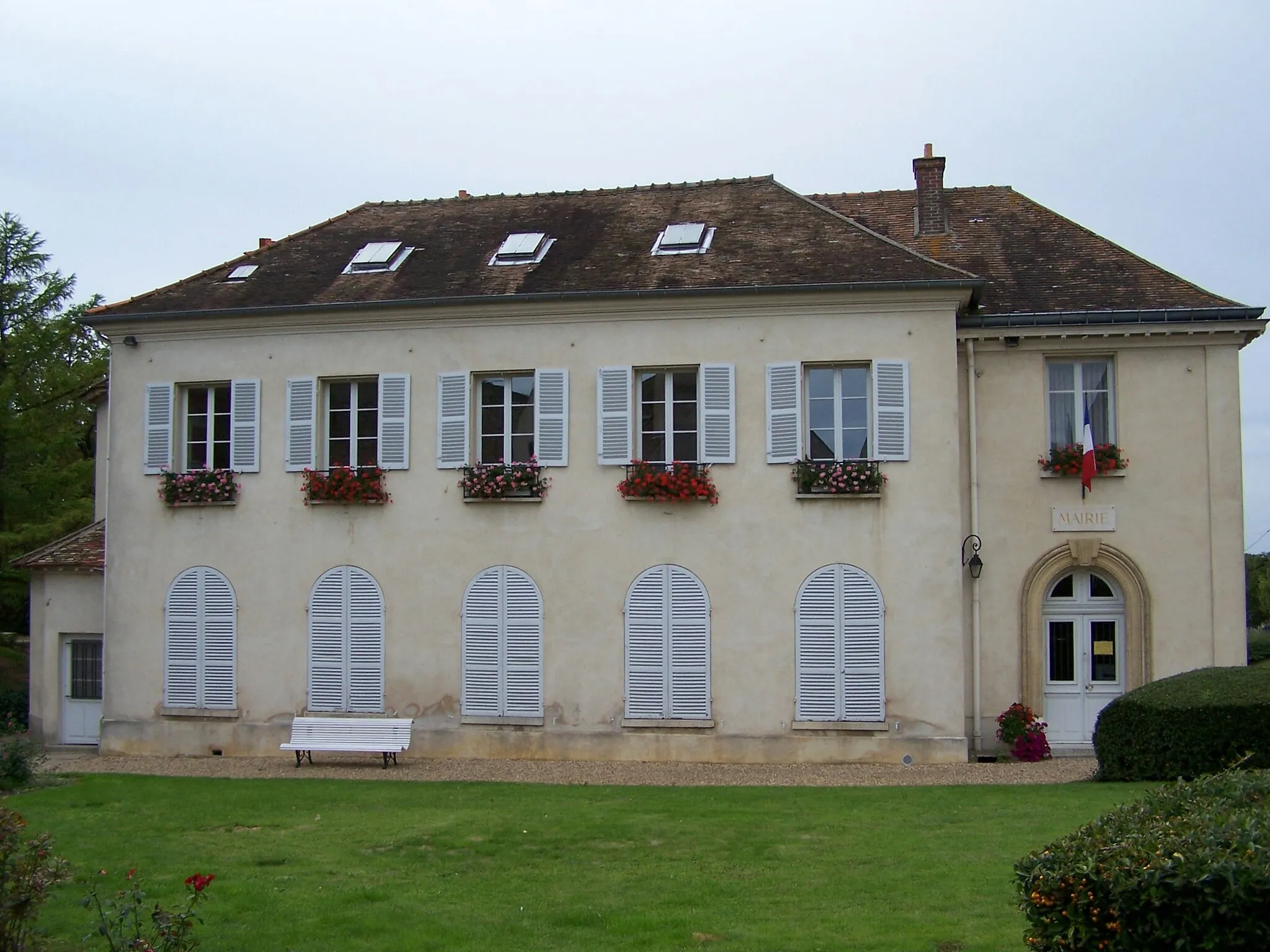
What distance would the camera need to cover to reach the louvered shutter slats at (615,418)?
57.8 feet

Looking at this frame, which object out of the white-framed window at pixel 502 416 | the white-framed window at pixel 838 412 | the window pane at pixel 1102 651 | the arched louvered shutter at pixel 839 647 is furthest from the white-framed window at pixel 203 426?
the window pane at pixel 1102 651

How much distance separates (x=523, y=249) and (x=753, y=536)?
18.7ft

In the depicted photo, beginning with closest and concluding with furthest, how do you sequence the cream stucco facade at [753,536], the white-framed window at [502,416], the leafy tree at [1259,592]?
1. the cream stucco facade at [753,536]
2. the white-framed window at [502,416]
3. the leafy tree at [1259,592]

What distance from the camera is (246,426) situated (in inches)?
741

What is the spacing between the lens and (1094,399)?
17.8 m

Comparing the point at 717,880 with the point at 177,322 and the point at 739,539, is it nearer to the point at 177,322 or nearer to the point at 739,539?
the point at 739,539

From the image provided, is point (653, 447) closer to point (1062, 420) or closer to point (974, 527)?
point (974, 527)

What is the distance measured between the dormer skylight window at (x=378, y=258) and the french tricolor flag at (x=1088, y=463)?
1025cm

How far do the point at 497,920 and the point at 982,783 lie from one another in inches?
313

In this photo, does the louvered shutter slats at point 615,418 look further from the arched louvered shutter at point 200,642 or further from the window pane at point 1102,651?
the window pane at point 1102,651

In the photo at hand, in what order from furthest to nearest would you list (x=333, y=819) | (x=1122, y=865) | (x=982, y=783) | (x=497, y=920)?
(x=982, y=783), (x=333, y=819), (x=497, y=920), (x=1122, y=865)

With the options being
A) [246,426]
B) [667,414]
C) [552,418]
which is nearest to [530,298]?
[552,418]

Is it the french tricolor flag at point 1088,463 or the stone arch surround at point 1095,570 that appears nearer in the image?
the french tricolor flag at point 1088,463

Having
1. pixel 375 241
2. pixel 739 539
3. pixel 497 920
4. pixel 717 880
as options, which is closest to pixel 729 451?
pixel 739 539
